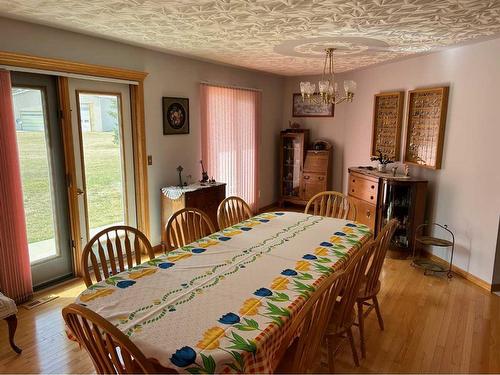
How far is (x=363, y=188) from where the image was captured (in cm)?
459

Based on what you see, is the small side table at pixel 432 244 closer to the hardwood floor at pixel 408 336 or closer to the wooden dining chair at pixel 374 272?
the hardwood floor at pixel 408 336

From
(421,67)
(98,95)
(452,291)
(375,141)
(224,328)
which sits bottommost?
(452,291)

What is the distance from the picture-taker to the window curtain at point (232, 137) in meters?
4.73

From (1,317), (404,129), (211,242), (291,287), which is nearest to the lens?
(291,287)

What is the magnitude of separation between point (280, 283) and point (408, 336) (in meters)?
1.39

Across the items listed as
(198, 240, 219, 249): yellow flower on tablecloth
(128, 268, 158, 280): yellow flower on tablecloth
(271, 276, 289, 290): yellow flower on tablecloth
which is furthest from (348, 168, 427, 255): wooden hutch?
(128, 268, 158, 280): yellow flower on tablecloth

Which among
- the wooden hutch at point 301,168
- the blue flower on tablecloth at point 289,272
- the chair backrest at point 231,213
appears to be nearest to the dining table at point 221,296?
the blue flower on tablecloth at point 289,272

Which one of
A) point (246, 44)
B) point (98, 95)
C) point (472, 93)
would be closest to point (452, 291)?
point (472, 93)

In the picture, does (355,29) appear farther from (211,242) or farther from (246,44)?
(211,242)

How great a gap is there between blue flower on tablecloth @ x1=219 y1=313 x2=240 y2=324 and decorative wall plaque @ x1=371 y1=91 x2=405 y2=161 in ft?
12.4

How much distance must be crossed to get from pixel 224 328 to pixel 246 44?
9.21 ft

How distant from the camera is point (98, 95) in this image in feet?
11.5

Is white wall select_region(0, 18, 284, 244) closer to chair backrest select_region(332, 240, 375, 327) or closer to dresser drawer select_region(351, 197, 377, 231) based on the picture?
dresser drawer select_region(351, 197, 377, 231)

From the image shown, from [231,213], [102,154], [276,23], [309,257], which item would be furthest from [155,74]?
[309,257]
